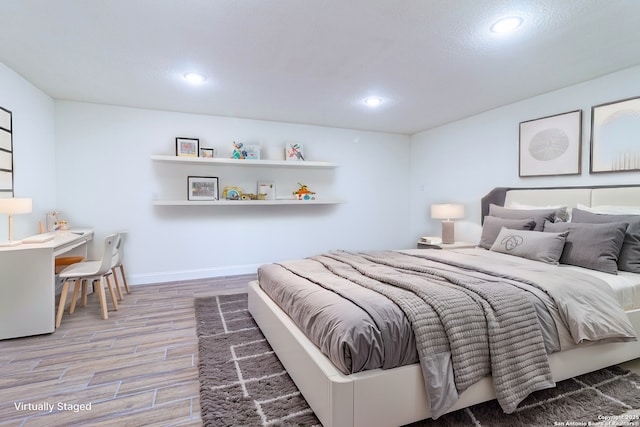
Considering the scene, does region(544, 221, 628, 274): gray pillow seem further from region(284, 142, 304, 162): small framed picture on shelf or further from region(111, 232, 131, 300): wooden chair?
region(111, 232, 131, 300): wooden chair

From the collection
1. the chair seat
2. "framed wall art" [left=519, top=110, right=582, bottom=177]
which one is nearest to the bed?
"framed wall art" [left=519, top=110, right=582, bottom=177]

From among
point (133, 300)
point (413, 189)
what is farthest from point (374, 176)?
point (133, 300)

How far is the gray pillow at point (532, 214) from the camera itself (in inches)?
118

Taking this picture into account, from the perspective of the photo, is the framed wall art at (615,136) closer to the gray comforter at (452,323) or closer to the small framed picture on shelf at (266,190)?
the gray comforter at (452,323)

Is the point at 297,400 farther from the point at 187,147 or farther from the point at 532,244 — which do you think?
the point at 187,147

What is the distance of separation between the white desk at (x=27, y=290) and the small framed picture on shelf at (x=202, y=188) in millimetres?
1792

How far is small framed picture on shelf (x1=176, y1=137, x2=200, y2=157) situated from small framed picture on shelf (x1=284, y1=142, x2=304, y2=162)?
1.24 meters

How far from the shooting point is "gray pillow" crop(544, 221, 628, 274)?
2400 millimetres

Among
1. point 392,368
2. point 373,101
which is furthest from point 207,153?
point 392,368

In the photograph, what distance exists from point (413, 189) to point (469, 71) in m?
2.94

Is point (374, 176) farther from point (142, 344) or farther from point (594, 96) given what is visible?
point (142, 344)

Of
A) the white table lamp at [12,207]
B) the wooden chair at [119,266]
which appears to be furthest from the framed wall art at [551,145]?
the white table lamp at [12,207]

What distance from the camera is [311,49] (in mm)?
2498

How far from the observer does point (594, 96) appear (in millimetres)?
3107
